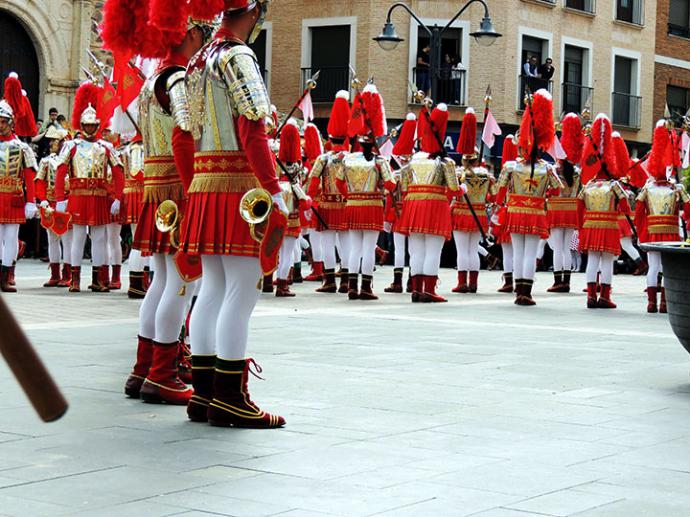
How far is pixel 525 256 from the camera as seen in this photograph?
54.4 ft

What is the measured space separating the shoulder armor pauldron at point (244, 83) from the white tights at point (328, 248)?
12.5 metres

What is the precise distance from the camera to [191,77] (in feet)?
21.6

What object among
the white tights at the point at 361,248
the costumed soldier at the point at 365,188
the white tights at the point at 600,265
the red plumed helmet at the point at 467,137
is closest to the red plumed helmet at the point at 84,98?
the costumed soldier at the point at 365,188

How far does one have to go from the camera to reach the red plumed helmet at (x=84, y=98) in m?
16.3

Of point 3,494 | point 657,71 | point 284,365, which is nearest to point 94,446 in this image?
point 3,494

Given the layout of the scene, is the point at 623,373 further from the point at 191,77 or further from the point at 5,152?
the point at 5,152

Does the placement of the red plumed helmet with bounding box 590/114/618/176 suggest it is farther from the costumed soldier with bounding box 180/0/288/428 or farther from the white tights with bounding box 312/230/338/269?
the costumed soldier with bounding box 180/0/288/428

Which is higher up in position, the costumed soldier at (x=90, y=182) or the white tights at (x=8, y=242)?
the costumed soldier at (x=90, y=182)

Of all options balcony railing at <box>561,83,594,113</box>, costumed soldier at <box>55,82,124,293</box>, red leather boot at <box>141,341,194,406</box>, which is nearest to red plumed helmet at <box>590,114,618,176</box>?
costumed soldier at <box>55,82,124,293</box>

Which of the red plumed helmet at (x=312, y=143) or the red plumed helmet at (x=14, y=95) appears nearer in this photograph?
the red plumed helmet at (x=14, y=95)

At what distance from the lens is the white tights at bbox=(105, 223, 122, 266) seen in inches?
669

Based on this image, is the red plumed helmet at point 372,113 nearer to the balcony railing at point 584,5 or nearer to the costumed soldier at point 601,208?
the costumed soldier at point 601,208

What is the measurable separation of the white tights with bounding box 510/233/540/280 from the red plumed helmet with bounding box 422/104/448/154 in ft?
5.29

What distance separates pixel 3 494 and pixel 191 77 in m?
2.67
